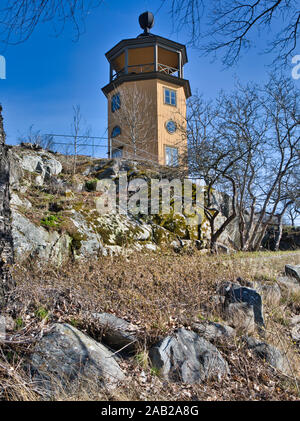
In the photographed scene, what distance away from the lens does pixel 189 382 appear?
314cm

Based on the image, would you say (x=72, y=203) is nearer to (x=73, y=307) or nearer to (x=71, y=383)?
(x=73, y=307)

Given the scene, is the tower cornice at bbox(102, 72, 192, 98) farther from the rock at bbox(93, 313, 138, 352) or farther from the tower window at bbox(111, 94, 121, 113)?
the rock at bbox(93, 313, 138, 352)

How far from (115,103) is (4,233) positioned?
19522 mm

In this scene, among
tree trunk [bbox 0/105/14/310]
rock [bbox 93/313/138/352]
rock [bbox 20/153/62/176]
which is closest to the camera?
rock [bbox 93/313/138/352]

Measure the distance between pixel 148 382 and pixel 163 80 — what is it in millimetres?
21084

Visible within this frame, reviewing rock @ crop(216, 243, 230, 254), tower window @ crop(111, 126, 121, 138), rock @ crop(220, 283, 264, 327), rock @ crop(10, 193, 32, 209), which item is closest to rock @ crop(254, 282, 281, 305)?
rock @ crop(220, 283, 264, 327)

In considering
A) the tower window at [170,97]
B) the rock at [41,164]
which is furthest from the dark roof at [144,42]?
the rock at [41,164]

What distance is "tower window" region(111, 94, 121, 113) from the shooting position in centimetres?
2105

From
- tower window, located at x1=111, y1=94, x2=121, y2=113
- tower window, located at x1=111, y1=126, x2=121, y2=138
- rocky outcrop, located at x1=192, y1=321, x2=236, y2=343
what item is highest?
tower window, located at x1=111, y1=94, x2=121, y2=113

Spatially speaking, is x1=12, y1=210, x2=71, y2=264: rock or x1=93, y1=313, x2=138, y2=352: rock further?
x1=12, y1=210, x2=71, y2=264: rock

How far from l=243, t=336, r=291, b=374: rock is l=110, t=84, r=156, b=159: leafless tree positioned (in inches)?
654

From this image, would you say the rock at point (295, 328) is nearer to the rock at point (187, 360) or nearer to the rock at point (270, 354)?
the rock at point (270, 354)

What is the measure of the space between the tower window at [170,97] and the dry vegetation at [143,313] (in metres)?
17.3

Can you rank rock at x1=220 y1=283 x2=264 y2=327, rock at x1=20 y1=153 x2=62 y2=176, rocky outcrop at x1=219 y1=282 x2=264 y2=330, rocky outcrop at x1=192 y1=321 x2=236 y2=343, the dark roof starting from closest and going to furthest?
rocky outcrop at x1=192 y1=321 x2=236 y2=343 < rocky outcrop at x1=219 y1=282 x2=264 y2=330 < rock at x1=220 y1=283 x2=264 y2=327 < rock at x1=20 y1=153 x2=62 y2=176 < the dark roof
